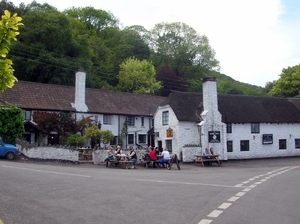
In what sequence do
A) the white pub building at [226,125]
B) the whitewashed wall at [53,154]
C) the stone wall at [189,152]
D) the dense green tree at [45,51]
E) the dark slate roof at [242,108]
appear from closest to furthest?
1. the whitewashed wall at [53,154]
2. the stone wall at [189,152]
3. the white pub building at [226,125]
4. the dark slate roof at [242,108]
5. the dense green tree at [45,51]

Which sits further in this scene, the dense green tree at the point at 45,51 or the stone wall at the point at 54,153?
the dense green tree at the point at 45,51

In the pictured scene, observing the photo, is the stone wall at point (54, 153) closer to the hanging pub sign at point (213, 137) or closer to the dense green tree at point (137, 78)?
the hanging pub sign at point (213, 137)

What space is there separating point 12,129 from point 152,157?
40.0ft

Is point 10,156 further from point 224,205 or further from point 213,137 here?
point 224,205

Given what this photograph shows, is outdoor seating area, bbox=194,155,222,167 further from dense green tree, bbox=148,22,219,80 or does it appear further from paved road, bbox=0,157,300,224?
dense green tree, bbox=148,22,219,80

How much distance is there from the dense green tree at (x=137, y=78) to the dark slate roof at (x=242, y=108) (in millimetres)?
28160

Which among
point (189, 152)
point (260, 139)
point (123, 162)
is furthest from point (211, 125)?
point (123, 162)

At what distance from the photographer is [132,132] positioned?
4744 centimetres

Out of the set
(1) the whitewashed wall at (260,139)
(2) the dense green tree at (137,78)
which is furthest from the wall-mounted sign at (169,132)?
(2) the dense green tree at (137,78)

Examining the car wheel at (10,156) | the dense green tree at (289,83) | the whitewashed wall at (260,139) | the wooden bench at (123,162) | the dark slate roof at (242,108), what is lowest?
the wooden bench at (123,162)

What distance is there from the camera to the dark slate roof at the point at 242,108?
3828 centimetres

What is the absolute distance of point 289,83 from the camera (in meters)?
68.7

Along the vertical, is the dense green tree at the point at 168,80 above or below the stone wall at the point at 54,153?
above

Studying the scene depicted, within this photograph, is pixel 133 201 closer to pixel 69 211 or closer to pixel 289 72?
pixel 69 211
